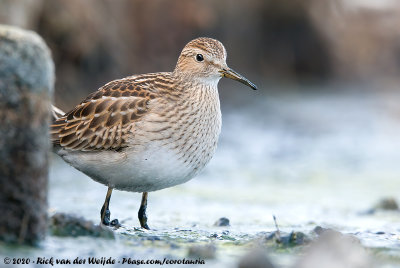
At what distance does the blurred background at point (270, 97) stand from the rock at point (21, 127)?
210cm

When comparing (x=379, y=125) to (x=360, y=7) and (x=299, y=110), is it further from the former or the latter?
(x=360, y=7)

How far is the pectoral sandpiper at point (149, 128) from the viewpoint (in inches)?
297

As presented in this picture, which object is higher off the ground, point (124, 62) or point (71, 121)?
point (124, 62)

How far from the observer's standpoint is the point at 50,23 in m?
17.0

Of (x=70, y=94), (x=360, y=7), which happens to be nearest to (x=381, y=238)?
(x=70, y=94)

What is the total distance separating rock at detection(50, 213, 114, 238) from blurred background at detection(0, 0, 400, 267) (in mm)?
1197

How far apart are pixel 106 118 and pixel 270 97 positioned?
1474cm

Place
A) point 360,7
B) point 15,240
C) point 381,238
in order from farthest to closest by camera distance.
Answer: point 360,7 → point 381,238 → point 15,240

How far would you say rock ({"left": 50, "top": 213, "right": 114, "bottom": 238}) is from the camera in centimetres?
620

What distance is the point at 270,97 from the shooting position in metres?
22.3

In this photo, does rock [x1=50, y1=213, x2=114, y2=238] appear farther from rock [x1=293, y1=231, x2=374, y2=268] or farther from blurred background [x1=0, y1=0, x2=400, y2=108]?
blurred background [x1=0, y1=0, x2=400, y2=108]

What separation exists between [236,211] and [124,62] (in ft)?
33.4

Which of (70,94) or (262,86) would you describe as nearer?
(70,94)

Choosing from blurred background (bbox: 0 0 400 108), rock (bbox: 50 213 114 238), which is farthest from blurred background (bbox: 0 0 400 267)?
rock (bbox: 50 213 114 238)
